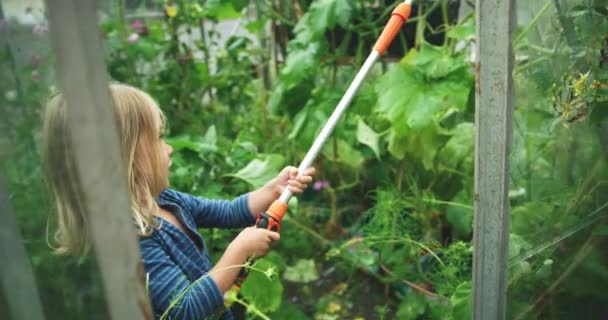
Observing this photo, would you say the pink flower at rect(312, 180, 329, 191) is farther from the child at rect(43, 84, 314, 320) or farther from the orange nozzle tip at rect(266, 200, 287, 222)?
the orange nozzle tip at rect(266, 200, 287, 222)

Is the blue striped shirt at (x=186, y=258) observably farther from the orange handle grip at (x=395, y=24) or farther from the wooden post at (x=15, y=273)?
the orange handle grip at (x=395, y=24)

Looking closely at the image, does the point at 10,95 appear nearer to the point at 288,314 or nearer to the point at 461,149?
the point at 288,314

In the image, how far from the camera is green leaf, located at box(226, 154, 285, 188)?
1738mm

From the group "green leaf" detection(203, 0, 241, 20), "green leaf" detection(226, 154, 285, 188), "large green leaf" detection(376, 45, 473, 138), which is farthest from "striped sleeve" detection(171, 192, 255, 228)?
"green leaf" detection(203, 0, 241, 20)

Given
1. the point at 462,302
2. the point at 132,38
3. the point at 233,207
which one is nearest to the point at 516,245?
the point at 462,302

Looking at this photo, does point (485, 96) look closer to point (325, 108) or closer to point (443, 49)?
point (443, 49)

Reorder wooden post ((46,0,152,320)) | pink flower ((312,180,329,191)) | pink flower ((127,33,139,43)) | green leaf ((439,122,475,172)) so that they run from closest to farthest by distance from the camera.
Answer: wooden post ((46,0,152,320)), green leaf ((439,122,475,172)), pink flower ((312,180,329,191)), pink flower ((127,33,139,43))

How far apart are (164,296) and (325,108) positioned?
3.69 feet

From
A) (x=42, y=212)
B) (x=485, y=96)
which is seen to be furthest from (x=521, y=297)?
(x=42, y=212)

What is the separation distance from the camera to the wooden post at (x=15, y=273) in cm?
62

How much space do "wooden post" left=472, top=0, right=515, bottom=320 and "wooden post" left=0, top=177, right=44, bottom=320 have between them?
2.39 feet

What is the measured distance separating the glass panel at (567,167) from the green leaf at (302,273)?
3.10 feet

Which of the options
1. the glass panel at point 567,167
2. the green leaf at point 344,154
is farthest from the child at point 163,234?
the green leaf at point 344,154

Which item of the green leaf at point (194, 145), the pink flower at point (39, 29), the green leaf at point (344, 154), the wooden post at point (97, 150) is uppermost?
the pink flower at point (39, 29)
